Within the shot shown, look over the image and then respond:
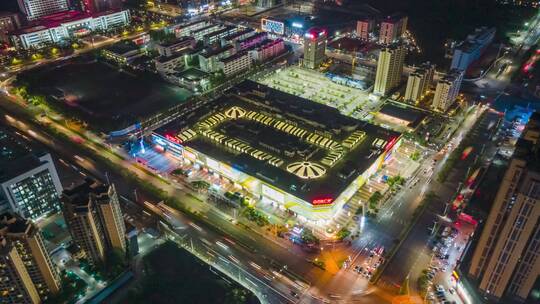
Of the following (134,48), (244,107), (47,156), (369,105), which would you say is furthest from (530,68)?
(47,156)

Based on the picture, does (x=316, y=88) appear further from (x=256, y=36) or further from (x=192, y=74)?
(x=192, y=74)

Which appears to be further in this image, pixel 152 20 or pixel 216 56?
pixel 152 20

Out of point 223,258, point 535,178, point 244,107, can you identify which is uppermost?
point 535,178

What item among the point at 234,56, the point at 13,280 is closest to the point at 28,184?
the point at 13,280

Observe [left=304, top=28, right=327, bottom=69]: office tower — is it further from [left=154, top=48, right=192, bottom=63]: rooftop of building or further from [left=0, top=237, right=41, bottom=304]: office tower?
[left=0, top=237, right=41, bottom=304]: office tower

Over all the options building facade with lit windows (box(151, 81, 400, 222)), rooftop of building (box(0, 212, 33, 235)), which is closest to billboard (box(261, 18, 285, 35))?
building facade with lit windows (box(151, 81, 400, 222))

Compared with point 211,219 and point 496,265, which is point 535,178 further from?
point 211,219

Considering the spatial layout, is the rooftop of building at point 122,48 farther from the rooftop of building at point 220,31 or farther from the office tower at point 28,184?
the office tower at point 28,184
